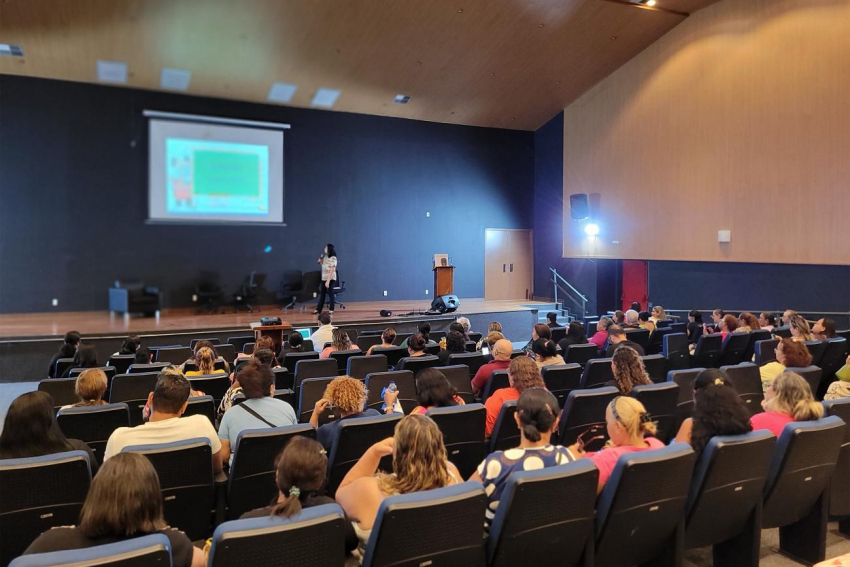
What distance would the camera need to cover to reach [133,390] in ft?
15.0

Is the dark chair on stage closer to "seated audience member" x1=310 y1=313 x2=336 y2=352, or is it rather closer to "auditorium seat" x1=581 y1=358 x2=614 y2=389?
"seated audience member" x1=310 y1=313 x2=336 y2=352

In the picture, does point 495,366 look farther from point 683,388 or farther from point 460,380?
point 683,388

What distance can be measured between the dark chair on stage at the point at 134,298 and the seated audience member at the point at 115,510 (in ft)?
32.8

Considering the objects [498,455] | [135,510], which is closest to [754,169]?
[498,455]

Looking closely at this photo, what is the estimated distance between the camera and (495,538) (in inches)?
81.8

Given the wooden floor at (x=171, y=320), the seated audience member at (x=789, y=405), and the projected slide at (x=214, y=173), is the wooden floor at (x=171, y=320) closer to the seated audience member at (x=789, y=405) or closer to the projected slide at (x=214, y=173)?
the projected slide at (x=214, y=173)

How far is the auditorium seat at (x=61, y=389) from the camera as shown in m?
4.66

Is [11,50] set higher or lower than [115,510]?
higher

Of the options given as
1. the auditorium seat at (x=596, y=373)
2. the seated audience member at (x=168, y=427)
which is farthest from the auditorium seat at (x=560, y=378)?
the seated audience member at (x=168, y=427)

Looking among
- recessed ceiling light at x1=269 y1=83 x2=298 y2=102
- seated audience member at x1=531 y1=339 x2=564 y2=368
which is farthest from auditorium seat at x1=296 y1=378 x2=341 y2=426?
recessed ceiling light at x1=269 y1=83 x2=298 y2=102

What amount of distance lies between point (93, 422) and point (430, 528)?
2457 millimetres

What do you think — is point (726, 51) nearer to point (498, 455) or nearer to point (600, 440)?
point (600, 440)

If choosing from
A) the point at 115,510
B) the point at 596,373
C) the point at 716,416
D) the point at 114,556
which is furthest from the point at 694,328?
the point at 114,556

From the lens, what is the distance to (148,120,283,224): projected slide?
11.5m
